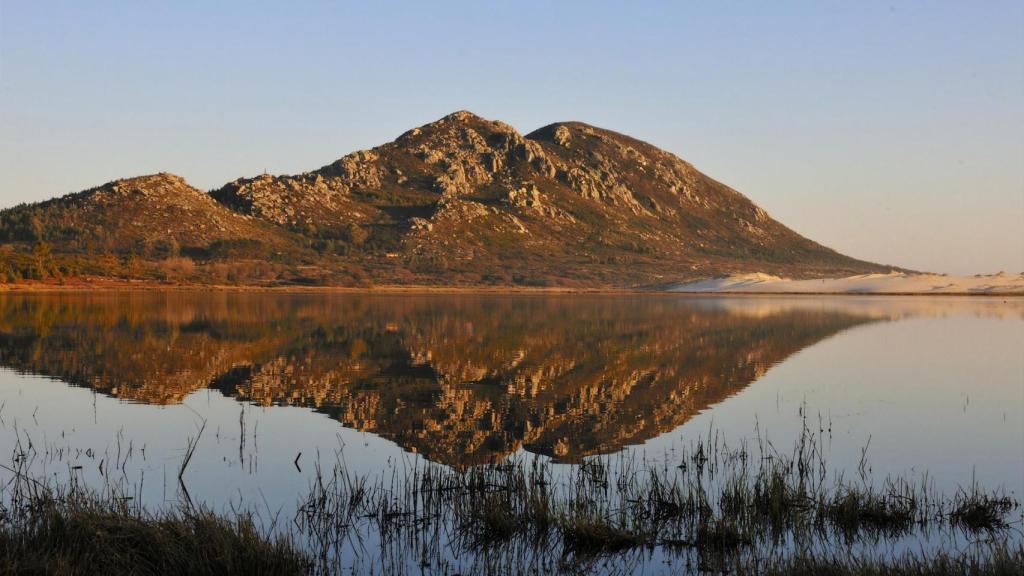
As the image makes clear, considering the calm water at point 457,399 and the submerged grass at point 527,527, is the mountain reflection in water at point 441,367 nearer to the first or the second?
the calm water at point 457,399

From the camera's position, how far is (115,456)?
60.5 ft

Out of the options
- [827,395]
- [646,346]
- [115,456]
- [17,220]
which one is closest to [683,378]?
[827,395]

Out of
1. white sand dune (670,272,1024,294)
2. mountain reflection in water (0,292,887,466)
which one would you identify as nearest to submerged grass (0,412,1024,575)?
mountain reflection in water (0,292,887,466)

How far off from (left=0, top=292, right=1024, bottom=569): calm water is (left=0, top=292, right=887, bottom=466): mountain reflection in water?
0.49ft

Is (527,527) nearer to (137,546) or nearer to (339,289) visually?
(137,546)

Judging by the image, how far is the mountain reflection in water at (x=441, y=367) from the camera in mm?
22766

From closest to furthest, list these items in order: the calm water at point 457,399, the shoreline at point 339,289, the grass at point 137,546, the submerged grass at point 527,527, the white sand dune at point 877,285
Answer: the grass at point 137,546, the submerged grass at point 527,527, the calm water at point 457,399, the shoreline at point 339,289, the white sand dune at point 877,285

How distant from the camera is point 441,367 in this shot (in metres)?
35.1

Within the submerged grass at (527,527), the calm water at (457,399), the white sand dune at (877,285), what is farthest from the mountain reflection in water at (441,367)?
the white sand dune at (877,285)

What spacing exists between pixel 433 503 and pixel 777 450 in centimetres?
905

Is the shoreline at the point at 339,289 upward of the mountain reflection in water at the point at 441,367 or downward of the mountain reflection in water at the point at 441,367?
upward

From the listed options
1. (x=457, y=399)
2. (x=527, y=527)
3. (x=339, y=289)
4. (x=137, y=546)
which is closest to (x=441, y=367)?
(x=457, y=399)

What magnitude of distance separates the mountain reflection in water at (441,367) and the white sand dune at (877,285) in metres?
108

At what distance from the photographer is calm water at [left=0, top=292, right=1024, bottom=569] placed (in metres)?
18.5
